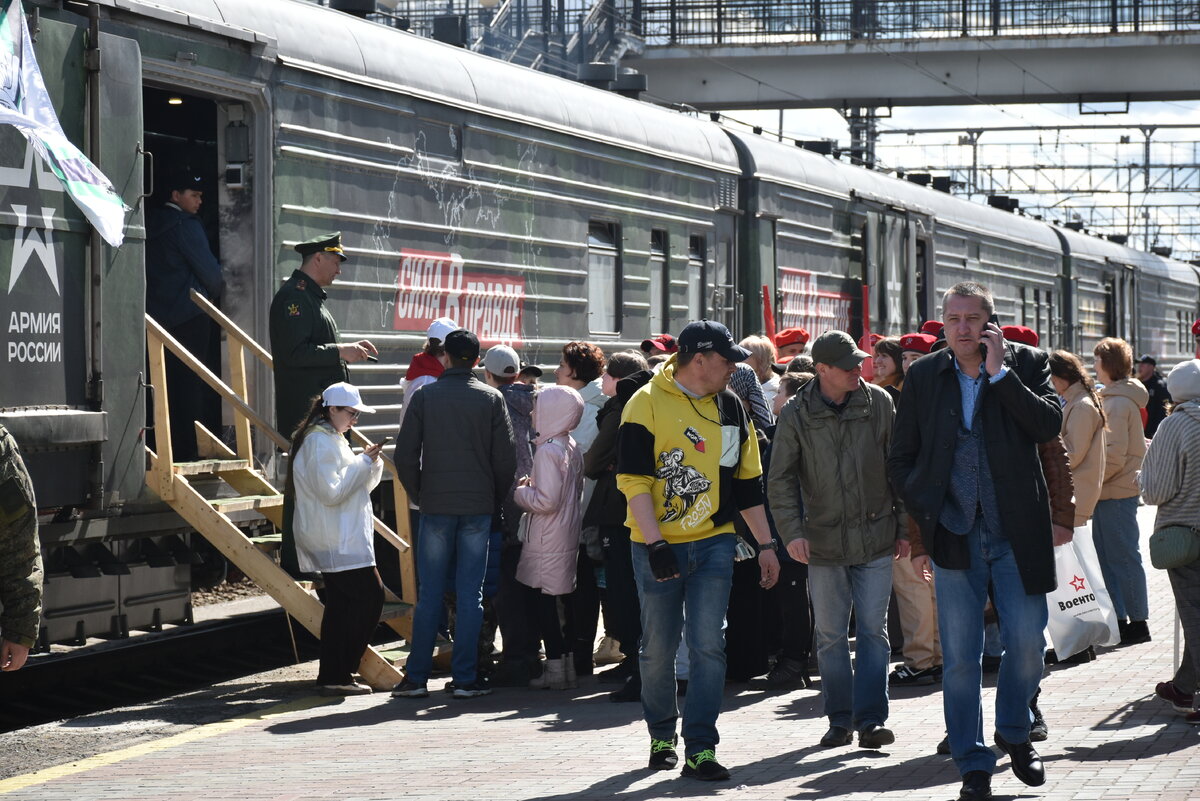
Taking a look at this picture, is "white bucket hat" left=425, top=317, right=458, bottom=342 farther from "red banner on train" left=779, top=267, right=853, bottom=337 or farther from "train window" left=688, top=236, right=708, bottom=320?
"red banner on train" left=779, top=267, right=853, bottom=337

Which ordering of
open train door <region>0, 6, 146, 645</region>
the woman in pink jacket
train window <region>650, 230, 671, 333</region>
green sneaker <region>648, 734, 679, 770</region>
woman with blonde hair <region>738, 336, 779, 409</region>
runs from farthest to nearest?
1. train window <region>650, 230, 671, 333</region>
2. woman with blonde hair <region>738, 336, 779, 409</region>
3. the woman in pink jacket
4. open train door <region>0, 6, 146, 645</region>
5. green sneaker <region>648, 734, 679, 770</region>

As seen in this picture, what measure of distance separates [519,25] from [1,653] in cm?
2647

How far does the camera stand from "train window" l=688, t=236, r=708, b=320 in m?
14.3

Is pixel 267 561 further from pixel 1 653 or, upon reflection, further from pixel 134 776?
pixel 1 653

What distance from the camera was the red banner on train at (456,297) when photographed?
10.3 metres

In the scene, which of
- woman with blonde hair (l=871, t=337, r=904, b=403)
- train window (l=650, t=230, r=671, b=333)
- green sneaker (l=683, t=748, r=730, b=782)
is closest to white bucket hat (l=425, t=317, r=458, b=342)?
woman with blonde hair (l=871, t=337, r=904, b=403)

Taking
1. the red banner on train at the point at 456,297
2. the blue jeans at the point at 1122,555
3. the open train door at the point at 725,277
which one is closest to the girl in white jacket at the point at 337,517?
the red banner on train at the point at 456,297

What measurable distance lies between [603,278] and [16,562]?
8.34 metres

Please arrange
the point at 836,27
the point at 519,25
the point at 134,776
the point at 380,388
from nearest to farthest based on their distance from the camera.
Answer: the point at 134,776, the point at 380,388, the point at 519,25, the point at 836,27

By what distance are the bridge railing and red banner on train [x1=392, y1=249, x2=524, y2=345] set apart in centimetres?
2158

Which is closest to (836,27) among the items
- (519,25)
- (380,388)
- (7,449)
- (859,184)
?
(519,25)

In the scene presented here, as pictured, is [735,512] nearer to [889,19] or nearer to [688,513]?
[688,513]

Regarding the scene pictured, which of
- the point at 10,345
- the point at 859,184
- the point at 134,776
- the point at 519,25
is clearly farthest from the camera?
the point at 519,25

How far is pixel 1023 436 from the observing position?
6199 millimetres
